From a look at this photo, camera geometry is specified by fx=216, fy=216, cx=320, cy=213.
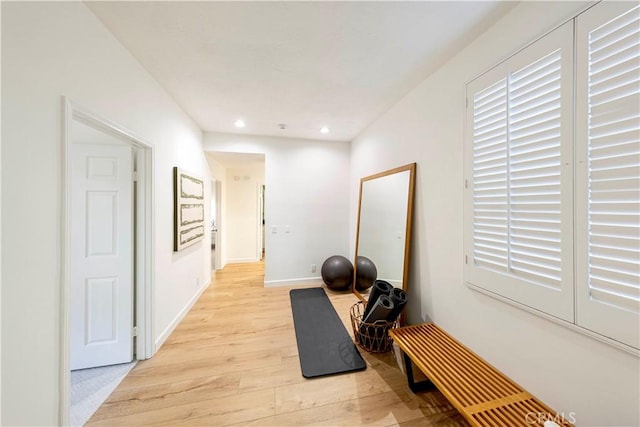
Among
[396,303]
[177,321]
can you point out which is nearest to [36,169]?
[177,321]

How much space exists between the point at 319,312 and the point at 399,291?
1151 mm

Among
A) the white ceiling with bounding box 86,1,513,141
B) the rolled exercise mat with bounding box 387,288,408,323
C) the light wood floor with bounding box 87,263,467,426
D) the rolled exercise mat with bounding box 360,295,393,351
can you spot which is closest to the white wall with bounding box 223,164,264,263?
the white ceiling with bounding box 86,1,513,141

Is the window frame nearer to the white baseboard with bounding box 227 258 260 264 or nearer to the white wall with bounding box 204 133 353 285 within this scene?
the white wall with bounding box 204 133 353 285

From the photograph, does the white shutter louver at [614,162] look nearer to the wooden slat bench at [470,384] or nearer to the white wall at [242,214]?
the wooden slat bench at [470,384]

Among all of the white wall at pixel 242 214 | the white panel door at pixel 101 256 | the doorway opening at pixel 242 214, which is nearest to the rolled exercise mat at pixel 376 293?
the white panel door at pixel 101 256

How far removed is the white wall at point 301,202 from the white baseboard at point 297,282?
0.06 feet

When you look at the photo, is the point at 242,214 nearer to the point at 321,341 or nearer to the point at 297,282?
the point at 297,282

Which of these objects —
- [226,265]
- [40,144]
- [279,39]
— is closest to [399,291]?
[279,39]

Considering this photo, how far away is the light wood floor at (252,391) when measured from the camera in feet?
4.61

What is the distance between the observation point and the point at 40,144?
1.02 m

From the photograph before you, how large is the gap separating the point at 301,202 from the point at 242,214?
7.16 ft

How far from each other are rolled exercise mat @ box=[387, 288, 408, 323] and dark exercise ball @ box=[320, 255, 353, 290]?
136cm

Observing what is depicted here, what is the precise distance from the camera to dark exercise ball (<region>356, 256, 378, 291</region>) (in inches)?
117

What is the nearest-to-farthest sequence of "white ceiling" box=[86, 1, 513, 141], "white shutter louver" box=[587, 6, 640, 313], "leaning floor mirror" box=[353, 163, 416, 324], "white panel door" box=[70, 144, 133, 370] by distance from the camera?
"white shutter louver" box=[587, 6, 640, 313], "white ceiling" box=[86, 1, 513, 141], "white panel door" box=[70, 144, 133, 370], "leaning floor mirror" box=[353, 163, 416, 324]
